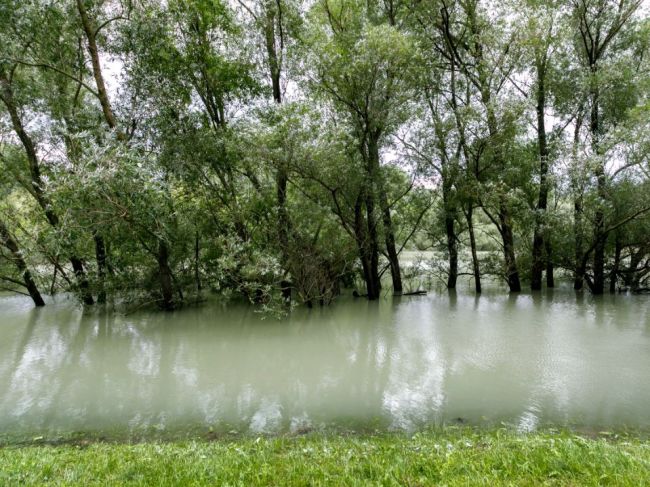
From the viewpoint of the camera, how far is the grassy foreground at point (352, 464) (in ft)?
10.3

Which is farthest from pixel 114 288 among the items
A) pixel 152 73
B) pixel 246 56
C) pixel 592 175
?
pixel 592 175

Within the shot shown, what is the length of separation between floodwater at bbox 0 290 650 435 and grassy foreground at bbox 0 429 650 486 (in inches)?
65.3

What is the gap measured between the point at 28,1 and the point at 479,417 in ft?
52.3

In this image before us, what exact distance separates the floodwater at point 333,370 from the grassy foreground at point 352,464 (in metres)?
1.66

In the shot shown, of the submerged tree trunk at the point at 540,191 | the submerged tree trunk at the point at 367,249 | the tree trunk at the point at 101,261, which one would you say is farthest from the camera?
the submerged tree trunk at the point at 540,191

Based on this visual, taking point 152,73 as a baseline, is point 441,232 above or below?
below

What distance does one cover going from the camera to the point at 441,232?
61.8 feet

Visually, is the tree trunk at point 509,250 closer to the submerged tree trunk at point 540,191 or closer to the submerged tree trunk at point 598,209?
the submerged tree trunk at point 540,191

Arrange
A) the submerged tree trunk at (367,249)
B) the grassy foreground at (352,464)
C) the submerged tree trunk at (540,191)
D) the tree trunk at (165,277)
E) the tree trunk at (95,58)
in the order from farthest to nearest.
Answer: the submerged tree trunk at (540,191) → the submerged tree trunk at (367,249) → the tree trunk at (165,277) → the tree trunk at (95,58) → the grassy foreground at (352,464)

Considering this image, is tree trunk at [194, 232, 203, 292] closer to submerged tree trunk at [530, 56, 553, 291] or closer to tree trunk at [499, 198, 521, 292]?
tree trunk at [499, 198, 521, 292]

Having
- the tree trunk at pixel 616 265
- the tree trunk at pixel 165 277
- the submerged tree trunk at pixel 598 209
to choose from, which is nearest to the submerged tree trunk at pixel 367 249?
the tree trunk at pixel 165 277

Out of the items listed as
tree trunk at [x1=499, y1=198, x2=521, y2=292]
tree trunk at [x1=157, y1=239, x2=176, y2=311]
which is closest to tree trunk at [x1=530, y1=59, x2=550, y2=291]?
tree trunk at [x1=499, y1=198, x2=521, y2=292]

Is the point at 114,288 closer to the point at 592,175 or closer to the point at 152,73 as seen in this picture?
the point at 152,73

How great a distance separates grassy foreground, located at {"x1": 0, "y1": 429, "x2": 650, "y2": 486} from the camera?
3148mm
